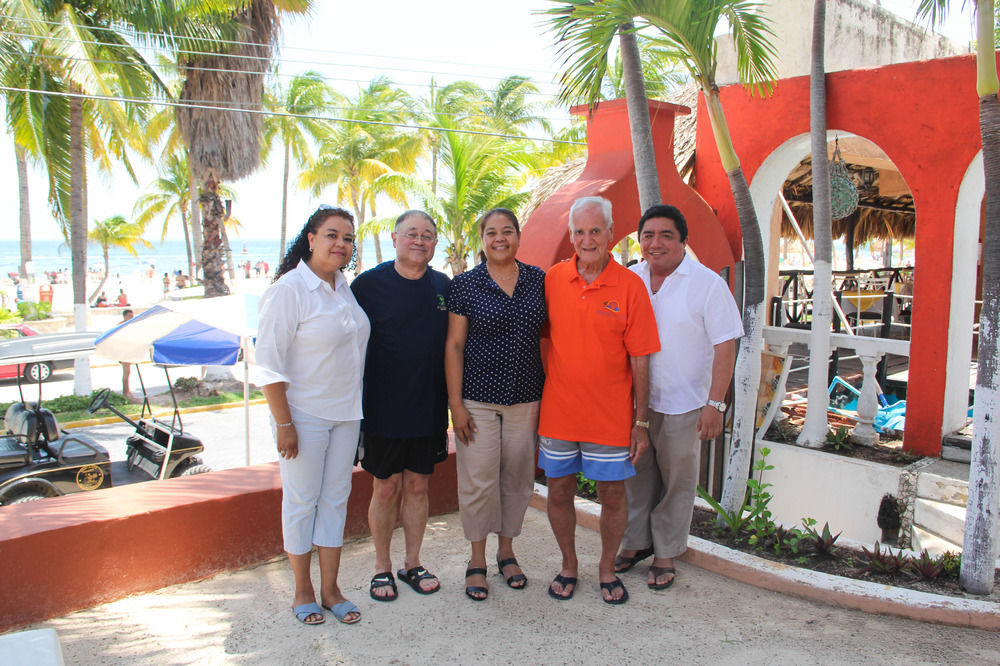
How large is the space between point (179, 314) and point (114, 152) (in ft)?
39.3

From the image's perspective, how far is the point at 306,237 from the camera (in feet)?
11.0

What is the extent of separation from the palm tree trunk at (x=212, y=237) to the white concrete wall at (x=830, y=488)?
41.6ft

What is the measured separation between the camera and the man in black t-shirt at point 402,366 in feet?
11.2

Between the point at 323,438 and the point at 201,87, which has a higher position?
the point at 201,87

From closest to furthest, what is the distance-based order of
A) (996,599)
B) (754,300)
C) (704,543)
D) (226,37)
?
(996,599) → (704,543) → (754,300) → (226,37)

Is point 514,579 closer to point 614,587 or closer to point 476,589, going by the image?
point 476,589

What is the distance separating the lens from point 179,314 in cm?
845

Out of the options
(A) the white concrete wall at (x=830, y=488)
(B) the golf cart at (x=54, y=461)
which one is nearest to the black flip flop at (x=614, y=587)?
(A) the white concrete wall at (x=830, y=488)

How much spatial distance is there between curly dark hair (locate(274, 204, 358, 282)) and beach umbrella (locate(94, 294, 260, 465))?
4.80 metres

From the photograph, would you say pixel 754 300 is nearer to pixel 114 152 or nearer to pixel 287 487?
pixel 287 487

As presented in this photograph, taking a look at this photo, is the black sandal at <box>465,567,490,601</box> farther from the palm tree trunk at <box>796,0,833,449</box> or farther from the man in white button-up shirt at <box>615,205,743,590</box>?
the palm tree trunk at <box>796,0,833,449</box>

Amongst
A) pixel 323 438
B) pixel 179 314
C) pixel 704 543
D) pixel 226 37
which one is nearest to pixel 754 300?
pixel 704 543

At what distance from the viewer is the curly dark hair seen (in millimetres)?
3326

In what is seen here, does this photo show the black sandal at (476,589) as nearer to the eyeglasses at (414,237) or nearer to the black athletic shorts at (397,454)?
the black athletic shorts at (397,454)
